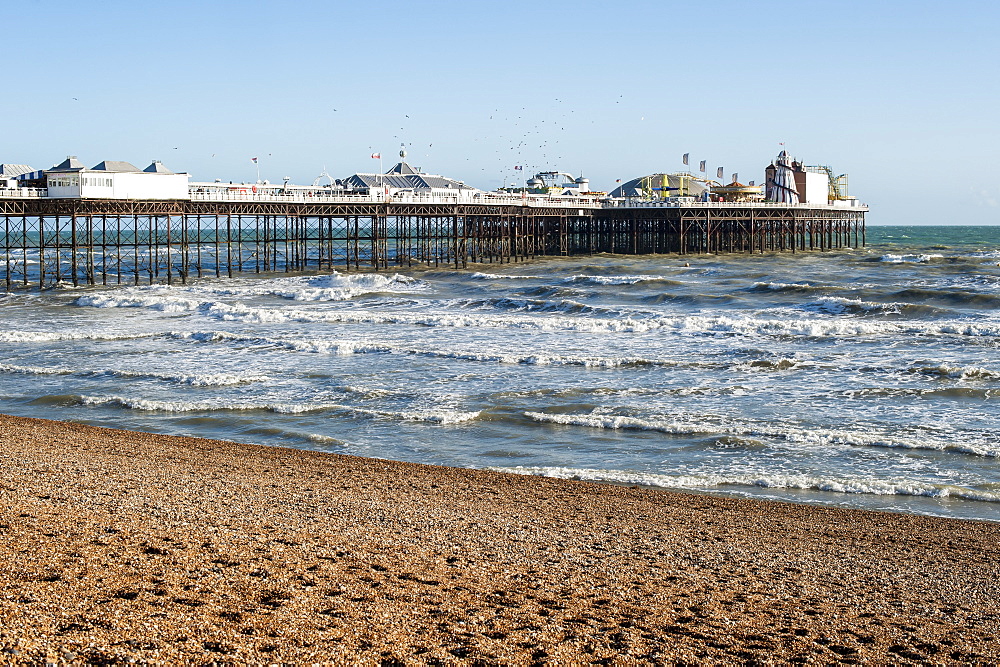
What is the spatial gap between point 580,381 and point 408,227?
39.7m

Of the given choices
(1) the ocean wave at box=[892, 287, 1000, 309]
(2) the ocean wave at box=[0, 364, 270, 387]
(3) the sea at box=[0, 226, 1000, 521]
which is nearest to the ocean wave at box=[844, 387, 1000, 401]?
(3) the sea at box=[0, 226, 1000, 521]

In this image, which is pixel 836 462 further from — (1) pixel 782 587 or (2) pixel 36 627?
(2) pixel 36 627

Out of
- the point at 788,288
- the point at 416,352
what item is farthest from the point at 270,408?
the point at 788,288

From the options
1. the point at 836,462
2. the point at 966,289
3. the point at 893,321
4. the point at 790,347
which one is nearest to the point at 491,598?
the point at 836,462

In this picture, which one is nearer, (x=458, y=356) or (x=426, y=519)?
(x=426, y=519)

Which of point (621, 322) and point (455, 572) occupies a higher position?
point (621, 322)

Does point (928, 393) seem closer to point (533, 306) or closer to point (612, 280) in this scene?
point (533, 306)

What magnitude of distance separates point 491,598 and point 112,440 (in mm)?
8525

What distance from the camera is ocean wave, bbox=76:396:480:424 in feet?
53.7

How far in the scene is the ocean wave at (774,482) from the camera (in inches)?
470

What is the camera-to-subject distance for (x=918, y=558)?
30.0ft

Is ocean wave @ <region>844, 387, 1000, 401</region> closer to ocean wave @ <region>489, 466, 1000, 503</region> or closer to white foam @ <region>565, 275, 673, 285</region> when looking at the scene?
ocean wave @ <region>489, 466, 1000, 503</region>

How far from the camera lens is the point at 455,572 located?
782cm

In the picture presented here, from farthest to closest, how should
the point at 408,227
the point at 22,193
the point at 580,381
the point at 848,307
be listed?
the point at 408,227 → the point at 22,193 → the point at 848,307 → the point at 580,381
